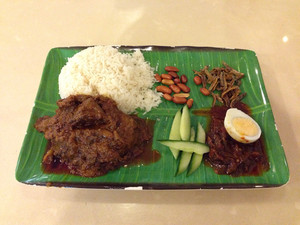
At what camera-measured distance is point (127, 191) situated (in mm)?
2861

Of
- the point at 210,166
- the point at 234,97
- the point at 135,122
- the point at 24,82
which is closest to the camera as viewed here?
the point at 210,166

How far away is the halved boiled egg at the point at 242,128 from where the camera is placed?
283 centimetres

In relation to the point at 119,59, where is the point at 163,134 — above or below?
below

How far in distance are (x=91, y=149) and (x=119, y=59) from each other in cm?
136

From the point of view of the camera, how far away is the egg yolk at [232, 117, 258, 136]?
112 inches

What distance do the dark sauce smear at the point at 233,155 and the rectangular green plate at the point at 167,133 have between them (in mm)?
66

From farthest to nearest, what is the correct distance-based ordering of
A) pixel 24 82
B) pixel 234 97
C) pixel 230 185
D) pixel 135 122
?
pixel 24 82
pixel 234 97
pixel 135 122
pixel 230 185

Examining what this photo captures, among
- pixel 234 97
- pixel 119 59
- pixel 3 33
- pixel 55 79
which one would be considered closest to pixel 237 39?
pixel 234 97

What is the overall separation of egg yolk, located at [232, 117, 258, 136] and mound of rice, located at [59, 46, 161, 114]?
40.9 inches

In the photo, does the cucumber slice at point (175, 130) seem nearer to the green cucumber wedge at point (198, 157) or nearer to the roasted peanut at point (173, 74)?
the green cucumber wedge at point (198, 157)

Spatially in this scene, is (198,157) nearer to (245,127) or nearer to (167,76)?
(245,127)

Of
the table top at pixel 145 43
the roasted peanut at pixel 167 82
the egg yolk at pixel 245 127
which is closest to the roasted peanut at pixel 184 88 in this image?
the roasted peanut at pixel 167 82

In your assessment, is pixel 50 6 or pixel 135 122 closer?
pixel 135 122

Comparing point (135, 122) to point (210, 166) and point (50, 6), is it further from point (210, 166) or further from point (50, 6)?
point (50, 6)
